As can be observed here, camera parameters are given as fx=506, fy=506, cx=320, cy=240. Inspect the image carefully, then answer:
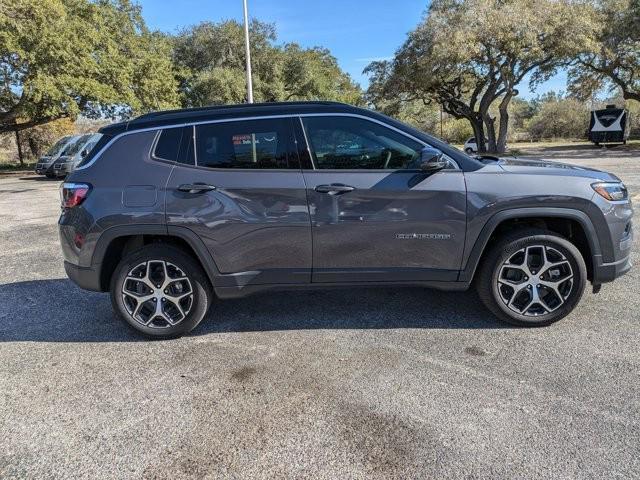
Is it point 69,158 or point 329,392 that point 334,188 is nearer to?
point 329,392

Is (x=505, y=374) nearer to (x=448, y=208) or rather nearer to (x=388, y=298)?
(x=448, y=208)

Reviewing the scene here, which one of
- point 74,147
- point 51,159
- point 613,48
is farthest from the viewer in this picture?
point 613,48

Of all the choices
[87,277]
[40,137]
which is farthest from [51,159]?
[87,277]

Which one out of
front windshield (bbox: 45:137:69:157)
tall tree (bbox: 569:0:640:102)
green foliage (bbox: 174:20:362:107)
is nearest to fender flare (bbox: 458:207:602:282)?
front windshield (bbox: 45:137:69:157)

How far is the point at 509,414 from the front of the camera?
2.89m

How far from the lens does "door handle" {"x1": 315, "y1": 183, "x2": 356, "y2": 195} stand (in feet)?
12.5

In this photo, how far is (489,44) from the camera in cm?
2450

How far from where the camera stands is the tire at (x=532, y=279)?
3898 millimetres

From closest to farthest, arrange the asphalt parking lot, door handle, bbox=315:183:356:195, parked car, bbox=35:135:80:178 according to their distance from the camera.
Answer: the asphalt parking lot, door handle, bbox=315:183:356:195, parked car, bbox=35:135:80:178

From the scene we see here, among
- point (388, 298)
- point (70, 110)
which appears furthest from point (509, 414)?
point (70, 110)

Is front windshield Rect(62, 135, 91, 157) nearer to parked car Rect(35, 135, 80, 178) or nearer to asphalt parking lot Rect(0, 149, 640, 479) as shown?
parked car Rect(35, 135, 80, 178)

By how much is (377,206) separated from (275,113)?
1.08m

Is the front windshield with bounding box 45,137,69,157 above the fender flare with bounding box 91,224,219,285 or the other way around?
above

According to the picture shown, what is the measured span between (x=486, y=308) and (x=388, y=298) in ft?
2.93
